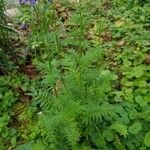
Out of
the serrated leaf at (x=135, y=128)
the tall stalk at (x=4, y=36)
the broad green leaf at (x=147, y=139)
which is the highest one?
the tall stalk at (x=4, y=36)

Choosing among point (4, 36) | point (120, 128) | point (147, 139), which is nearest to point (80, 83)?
point (120, 128)

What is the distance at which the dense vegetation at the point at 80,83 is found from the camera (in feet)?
8.24

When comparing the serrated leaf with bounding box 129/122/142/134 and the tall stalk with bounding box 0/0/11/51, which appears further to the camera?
the tall stalk with bounding box 0/0/11/51

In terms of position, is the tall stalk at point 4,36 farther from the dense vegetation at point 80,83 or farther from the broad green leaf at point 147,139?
the broad green leaf at point 147,139

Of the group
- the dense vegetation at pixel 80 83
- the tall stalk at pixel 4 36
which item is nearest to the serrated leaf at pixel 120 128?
the dense vegetation at pixel 80 83

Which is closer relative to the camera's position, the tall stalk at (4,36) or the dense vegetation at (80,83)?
the dense vegetation at (80,83)

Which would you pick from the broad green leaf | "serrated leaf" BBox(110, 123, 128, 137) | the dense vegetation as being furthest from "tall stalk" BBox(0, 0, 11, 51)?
the broad green leaf

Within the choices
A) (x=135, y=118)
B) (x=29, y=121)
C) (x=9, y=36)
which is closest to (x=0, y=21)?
(x=9, y=36)

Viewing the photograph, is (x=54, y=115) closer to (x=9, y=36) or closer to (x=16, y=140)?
(x=16, y=140)

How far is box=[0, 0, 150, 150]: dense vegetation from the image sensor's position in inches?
98.9

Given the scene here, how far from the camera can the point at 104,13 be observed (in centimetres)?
414

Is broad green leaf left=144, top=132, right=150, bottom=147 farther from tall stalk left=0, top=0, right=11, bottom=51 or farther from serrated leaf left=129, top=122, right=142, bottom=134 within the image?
tall stalk left=0, top=0, right=11, bottom=51

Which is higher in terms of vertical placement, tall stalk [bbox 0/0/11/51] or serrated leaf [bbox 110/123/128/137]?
tall stalk [bbox 0/0/11/51]

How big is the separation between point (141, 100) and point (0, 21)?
1581mm
